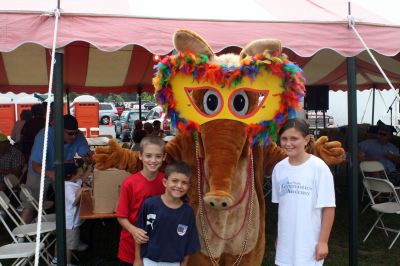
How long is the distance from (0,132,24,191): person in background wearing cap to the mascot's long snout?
3988 millimetres

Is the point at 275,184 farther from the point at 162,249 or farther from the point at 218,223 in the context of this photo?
the point at 162,249

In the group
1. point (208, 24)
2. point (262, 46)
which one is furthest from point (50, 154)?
point (262, 46)

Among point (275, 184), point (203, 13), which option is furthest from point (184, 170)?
point (203, 13)

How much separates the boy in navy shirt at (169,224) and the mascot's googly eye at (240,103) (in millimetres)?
496

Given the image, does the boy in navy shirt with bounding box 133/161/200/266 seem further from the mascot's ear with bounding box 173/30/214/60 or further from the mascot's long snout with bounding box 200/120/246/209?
the mascot's ear with bounding box 173/30/214/60

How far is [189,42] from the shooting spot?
2.67m

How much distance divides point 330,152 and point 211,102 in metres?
0.96

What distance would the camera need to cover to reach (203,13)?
3.33 m

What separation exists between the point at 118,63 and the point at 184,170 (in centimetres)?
510

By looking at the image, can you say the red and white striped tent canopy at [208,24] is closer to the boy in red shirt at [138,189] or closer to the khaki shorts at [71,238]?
the boy in red shirt at [138,189]

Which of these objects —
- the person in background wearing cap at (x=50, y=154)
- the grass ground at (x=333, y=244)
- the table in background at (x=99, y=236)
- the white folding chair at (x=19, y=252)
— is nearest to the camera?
the white folding chair at (x=19, y=252)

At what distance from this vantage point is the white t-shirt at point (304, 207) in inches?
101

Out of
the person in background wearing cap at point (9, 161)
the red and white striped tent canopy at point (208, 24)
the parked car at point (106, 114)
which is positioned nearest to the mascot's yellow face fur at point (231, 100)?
the red and white striped tent canopy at point (208, 24)

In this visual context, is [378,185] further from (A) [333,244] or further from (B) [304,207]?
(B) [304,207]
